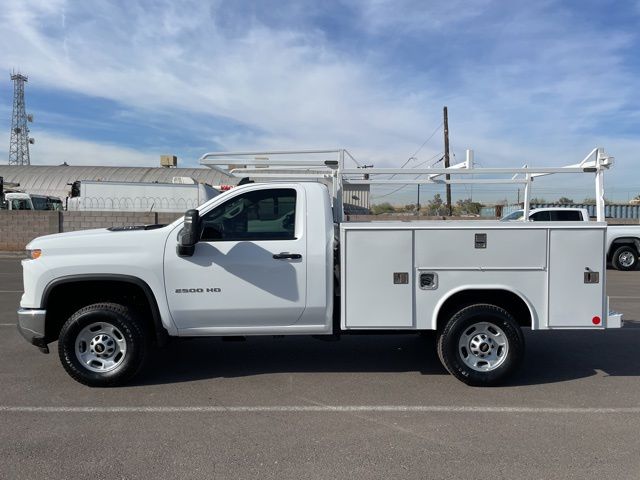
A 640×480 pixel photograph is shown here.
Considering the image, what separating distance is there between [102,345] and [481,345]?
370 centimetres

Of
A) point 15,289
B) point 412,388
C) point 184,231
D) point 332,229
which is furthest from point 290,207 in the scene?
point 15,289

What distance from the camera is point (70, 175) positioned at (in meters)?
45.4

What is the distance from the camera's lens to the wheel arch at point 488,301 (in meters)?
5.09

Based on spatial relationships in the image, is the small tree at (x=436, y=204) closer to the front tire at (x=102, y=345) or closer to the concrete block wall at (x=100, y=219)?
the front tire at (x=102, y=345)

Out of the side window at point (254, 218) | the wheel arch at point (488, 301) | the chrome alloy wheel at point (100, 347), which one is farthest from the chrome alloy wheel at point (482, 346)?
the chrome alloy wheel at point (100, 347)

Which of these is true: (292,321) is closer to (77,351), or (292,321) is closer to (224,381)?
(224,381)

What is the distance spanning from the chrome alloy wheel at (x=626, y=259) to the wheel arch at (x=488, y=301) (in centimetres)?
1310

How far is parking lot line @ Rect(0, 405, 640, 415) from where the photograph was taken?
4.50 metres

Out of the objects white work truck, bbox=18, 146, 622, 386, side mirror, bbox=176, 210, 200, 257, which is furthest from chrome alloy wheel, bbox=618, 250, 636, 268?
side mirror, bbox=176, 210, 200, 257

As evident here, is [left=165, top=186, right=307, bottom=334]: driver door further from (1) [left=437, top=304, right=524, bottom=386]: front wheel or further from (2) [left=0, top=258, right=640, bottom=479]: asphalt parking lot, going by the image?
(1) [left=437, top=304, right=524, bottom=386]: front wheel

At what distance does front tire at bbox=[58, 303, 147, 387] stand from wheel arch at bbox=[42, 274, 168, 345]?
0.18 m

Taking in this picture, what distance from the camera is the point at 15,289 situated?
36.3 feet

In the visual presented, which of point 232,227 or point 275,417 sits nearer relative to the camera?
point 275,417

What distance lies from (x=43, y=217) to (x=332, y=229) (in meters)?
18.3
